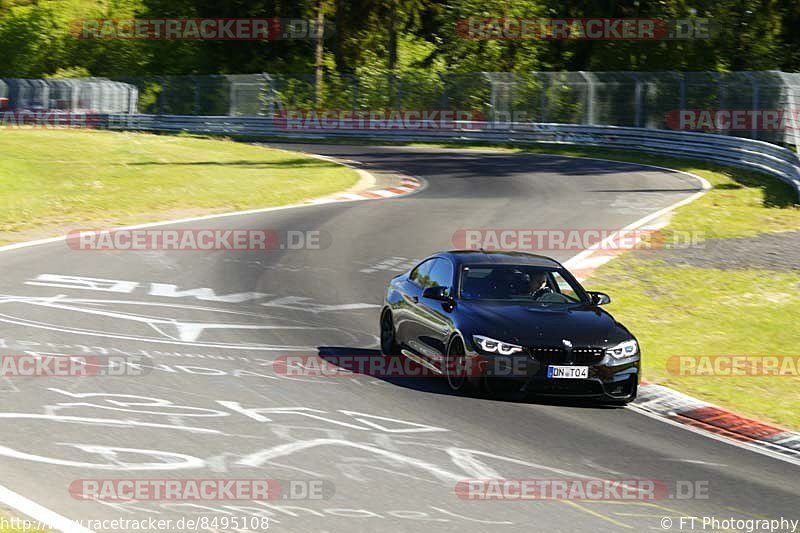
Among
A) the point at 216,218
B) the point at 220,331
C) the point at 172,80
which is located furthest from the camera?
the point at 172,80

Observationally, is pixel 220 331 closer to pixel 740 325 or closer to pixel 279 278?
pixel 279 278

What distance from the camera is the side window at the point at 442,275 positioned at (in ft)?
42.9

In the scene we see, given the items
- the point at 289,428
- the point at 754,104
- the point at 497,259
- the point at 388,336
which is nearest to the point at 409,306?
the point at 388,336

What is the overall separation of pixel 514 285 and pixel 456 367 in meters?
1.36

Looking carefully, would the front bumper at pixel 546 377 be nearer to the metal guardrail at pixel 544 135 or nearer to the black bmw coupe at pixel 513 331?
the black bmw coupe at pixel 513 331

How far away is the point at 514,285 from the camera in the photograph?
42.5ft

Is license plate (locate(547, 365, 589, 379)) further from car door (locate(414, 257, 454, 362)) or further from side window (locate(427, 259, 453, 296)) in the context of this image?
side window (locate(427, 259, 453, 296))

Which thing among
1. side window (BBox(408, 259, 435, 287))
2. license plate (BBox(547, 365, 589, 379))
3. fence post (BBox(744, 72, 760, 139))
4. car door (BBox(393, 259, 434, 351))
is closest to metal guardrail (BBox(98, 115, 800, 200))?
fence post (BBox(744, 72, 760, 139))

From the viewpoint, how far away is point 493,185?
33.0m

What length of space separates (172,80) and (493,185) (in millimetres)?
31990

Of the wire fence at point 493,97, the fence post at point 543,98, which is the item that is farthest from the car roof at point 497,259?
the fence post at point 543,98

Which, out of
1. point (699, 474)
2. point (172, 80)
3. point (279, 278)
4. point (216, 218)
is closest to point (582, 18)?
point (172, 80)

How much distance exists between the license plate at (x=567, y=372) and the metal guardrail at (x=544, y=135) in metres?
19.4

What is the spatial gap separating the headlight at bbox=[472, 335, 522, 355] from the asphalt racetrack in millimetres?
522
